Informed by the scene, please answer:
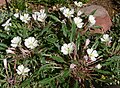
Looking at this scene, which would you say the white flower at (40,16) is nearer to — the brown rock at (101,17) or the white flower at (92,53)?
the brown rock at (101,17)

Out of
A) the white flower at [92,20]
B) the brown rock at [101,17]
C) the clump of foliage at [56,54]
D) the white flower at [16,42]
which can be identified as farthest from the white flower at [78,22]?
the white flower at [16,42]

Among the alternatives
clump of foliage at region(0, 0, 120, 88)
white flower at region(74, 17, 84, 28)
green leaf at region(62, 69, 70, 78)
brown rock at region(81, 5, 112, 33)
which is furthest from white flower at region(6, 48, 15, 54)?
brown rock at region(81, 5, 112, 33)

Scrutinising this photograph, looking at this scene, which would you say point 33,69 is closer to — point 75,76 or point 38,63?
point 38,63

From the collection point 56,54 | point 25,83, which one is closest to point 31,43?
point 56,54

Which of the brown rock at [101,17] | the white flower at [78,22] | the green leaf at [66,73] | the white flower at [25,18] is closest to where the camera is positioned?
the green leaf at [66,73]

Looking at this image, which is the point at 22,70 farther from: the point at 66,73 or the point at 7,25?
the point at 7,25

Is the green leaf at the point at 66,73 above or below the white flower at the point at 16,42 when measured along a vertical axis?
below

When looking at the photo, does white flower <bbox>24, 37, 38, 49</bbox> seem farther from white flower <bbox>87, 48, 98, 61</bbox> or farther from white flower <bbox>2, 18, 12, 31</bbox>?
white flower <bbox>87, 48, 98, 61</bbox>
